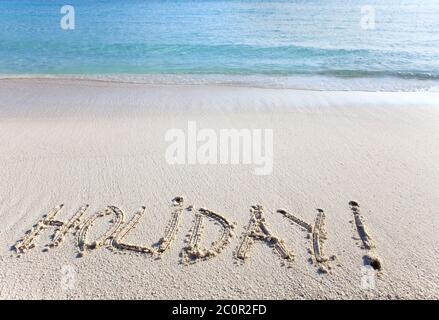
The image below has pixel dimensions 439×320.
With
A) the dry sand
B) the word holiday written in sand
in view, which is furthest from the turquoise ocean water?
the word holiday written in sand

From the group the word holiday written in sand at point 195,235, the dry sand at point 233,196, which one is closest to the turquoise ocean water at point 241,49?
the dry sand at point 233,196

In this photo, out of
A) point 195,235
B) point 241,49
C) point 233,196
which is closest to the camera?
point 195,235

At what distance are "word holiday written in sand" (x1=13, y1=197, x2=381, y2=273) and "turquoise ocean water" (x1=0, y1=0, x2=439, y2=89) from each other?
660 cm

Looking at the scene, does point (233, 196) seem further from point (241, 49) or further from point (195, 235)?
point (241, 49)

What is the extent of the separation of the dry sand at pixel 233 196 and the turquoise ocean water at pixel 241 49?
12.5 ft

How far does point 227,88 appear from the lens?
28.1 ft

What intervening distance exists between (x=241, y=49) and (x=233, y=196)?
34.5ft

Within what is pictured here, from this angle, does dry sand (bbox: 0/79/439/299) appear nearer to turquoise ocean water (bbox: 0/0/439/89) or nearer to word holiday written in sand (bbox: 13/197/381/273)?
word holiday written in sand (bbox: 13/197/381/273)

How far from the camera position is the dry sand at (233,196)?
2.79m

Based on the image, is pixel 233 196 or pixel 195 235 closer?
pixel 195 235

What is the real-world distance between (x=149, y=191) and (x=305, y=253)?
70.8 inches

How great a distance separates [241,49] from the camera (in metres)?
13.4

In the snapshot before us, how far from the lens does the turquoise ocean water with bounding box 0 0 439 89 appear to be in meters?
10.5

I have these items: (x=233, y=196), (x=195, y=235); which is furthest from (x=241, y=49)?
(x=195, y=235)
